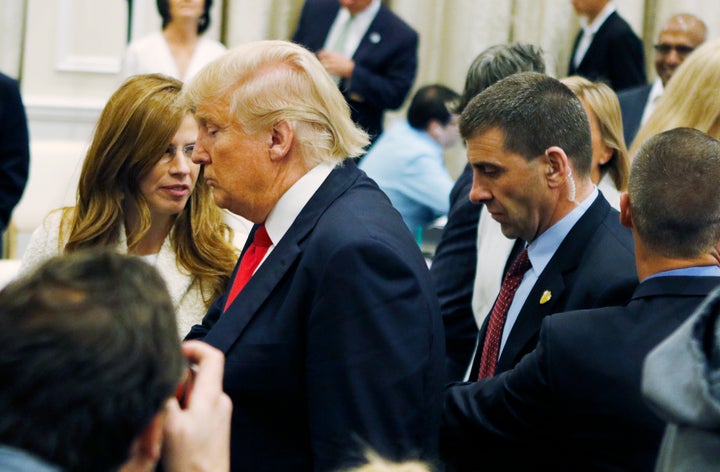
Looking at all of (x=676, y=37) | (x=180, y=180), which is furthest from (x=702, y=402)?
(x=676, y=37)

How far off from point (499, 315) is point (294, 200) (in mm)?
607

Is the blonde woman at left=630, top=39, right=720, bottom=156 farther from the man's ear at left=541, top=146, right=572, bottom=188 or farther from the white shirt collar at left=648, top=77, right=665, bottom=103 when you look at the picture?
the white shirt collar at left=648, top=77, right=665, bottom=103

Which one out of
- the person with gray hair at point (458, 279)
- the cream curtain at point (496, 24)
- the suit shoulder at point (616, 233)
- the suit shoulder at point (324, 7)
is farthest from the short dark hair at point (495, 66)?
the cream curtain at point (496, 24)

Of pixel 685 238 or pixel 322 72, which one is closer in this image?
pixel 685 238

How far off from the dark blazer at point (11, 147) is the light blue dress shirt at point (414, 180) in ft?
5.01

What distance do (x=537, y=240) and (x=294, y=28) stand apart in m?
4.70

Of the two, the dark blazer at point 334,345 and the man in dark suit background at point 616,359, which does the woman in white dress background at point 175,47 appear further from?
the man in dark suit background at point 616,359

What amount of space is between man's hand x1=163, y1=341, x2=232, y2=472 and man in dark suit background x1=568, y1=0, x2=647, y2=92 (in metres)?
4.86

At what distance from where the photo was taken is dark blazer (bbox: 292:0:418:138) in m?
5.81

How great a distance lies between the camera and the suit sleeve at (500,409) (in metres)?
2.03

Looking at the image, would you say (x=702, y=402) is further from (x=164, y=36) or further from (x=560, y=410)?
(x=164, y=36)

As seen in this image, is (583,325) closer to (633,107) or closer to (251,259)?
(251,259)

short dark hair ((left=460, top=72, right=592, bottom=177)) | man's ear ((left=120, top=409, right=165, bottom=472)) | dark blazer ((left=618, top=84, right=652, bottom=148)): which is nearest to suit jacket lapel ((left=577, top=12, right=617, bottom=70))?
dark blazer ((left=618, top=84, right=652, bottom=148))

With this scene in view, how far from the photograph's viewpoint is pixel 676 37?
18.4 ft
